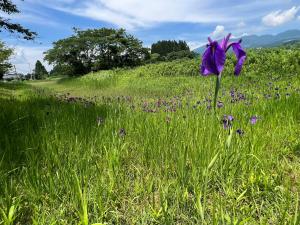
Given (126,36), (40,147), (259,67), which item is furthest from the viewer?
(126,36)

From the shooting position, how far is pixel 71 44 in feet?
130

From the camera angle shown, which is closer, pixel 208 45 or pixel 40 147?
pixel 208 45

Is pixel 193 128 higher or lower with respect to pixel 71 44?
lower

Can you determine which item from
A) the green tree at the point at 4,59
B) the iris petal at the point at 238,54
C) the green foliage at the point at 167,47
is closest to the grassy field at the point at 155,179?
the iris petal at the point at 238,54

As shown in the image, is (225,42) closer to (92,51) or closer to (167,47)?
(92,51)

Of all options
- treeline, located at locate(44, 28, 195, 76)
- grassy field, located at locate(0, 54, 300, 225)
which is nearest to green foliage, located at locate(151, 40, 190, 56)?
treeline, located at locate(44, 28, 195, 76)

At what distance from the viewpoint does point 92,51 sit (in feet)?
134

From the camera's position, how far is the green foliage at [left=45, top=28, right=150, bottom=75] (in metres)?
39.8

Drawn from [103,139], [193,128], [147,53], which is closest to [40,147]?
[103,139]

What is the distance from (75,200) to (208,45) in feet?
4.38

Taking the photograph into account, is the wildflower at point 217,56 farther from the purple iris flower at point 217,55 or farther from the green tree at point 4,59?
the green tree at point 4,59

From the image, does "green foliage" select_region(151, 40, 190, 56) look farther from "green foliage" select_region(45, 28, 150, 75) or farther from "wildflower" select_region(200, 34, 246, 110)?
"wildflower" select_region(200, 34, 246, 110)

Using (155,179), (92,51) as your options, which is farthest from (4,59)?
(155,179)

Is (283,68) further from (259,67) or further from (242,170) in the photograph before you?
(242,170)
